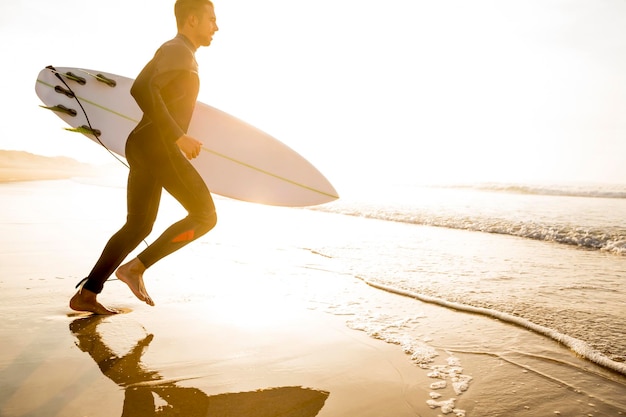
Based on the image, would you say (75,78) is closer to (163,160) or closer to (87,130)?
(87,130)

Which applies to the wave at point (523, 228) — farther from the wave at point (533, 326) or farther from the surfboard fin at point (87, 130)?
the surfboard fin at point (87, 130)

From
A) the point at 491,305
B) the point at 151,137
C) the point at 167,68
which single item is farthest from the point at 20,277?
the point at 491,305

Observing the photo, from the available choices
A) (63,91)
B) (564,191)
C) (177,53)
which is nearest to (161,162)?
(177,53)

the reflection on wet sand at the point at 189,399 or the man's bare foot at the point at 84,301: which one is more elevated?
the man's bare foot at the point at 84,301

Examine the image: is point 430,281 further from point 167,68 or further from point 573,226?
point 573,226

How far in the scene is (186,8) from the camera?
261 cm

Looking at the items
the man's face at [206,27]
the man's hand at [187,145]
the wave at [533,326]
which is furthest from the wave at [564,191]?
the man's hand at [187,145]

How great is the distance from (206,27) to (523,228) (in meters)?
6.68

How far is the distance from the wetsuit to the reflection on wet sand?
754 millimetres

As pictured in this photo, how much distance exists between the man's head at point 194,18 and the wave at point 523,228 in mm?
5982

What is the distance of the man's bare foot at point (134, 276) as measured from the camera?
2.54 meters

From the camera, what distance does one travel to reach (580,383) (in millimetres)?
1918

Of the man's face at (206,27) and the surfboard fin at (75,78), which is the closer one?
the man's face at (206,27)

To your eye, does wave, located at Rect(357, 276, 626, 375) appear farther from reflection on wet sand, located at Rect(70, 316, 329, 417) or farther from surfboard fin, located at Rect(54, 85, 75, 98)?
surfboard fin, located at Rect(54, 85, 75, 98)
